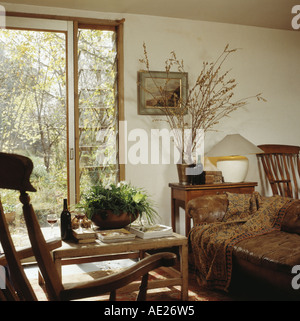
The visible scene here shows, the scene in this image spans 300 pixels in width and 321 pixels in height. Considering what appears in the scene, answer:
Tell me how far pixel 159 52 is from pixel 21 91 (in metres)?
1.60

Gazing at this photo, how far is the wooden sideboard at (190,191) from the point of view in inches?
150

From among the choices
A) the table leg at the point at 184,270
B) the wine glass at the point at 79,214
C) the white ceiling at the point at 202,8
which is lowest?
the table leg at the point at 184,270

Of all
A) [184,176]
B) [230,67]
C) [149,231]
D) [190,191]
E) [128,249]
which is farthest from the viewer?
[230,67]

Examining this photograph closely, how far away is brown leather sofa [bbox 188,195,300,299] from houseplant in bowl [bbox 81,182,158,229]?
690 mm

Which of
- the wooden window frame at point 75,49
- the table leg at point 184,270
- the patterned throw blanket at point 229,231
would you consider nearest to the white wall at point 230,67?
the wooden window frame at point 75,49

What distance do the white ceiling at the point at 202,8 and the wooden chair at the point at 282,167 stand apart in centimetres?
154

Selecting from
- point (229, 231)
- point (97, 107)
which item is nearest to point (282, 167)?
point (229, 231)

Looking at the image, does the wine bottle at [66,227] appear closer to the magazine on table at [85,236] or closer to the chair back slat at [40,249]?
the magazine on table at [85,236]

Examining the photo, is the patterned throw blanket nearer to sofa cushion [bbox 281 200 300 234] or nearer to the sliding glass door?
sofa cushion [bbox 281 200 300 234]

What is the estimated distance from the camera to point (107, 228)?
282 centimetres

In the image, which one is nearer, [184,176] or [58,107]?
[184,176]

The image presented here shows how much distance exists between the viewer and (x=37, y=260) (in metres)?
1.15

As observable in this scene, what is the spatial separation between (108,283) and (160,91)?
131 inches

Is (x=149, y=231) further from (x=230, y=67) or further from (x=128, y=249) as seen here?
(x=230, y=67)
